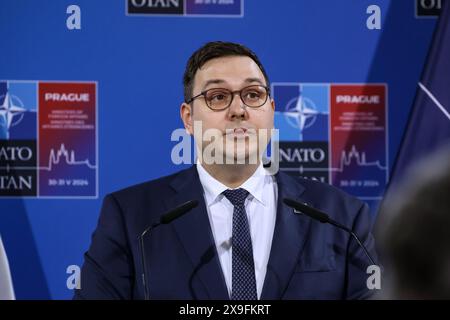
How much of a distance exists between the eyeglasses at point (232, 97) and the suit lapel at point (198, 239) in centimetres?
24

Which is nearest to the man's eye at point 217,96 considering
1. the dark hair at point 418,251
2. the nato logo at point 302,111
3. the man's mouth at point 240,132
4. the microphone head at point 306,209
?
the man's mouth at point 240,132

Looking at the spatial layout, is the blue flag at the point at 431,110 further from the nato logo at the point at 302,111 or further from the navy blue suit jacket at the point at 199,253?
the navy blue suit jacket at the point at 199,253

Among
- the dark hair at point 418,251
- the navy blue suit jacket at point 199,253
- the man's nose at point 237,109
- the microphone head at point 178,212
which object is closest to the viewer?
the dark hair at point 418,251

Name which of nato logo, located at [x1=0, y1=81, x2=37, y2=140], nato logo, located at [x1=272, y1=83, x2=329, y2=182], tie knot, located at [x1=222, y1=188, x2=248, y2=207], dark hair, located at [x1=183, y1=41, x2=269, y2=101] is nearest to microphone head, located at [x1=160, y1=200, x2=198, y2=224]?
tie knot, located at [x1=222, y1=188, x2=248, y2=207]

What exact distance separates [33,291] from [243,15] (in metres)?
1.43

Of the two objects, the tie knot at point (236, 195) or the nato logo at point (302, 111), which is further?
the nato logo at point (302, 111)

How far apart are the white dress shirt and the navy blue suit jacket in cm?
3

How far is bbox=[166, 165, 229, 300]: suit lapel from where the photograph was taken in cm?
177

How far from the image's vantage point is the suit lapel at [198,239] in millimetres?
1773

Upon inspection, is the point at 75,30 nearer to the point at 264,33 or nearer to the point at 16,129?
the point at 16,129

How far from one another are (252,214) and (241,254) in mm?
160

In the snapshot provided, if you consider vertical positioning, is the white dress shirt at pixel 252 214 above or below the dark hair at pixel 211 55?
below

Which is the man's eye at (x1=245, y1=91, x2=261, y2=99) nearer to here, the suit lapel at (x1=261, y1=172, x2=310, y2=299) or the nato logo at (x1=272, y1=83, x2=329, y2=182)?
the suit lapel at (x1=261, y1=172, x2=310, y2=299)

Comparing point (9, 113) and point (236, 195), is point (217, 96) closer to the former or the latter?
point (236, 195)
